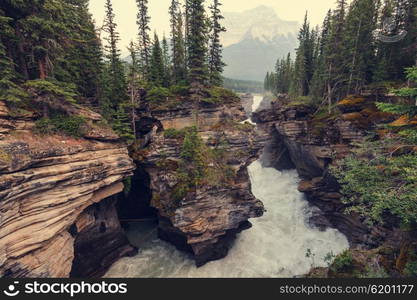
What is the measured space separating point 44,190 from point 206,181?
558 inches

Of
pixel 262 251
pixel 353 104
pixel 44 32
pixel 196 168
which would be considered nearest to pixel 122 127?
pixel 196 168

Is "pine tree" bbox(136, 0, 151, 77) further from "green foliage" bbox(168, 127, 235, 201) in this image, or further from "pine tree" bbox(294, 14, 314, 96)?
"pine tree" bbox(294, 14, 314, 96)

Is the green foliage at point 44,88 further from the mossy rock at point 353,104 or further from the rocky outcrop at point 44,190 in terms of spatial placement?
the mossy rock at point 353,104

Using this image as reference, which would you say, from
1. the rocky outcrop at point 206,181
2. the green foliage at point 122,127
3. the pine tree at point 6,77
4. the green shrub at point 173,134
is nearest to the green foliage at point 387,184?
the rocky outcrop at point 206,181

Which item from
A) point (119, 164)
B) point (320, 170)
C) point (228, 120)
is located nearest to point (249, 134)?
point (228, 120)

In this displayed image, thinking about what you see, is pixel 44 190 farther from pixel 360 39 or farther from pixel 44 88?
pixel 360 39

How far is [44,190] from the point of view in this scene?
46.6 feet

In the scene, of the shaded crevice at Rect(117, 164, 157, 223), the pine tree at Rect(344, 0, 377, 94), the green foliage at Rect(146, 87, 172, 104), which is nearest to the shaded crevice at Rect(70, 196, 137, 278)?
the shaded crevice at Rect(117, 164, 157, 223)

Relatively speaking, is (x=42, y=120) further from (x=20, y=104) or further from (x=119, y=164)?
(x=119, y=164)

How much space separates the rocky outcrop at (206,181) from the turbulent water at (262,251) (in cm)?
140

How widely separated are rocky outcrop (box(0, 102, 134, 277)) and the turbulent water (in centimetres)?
789

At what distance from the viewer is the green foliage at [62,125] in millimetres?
15758

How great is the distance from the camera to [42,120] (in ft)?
52.4

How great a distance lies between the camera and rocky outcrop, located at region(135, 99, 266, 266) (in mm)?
21047
